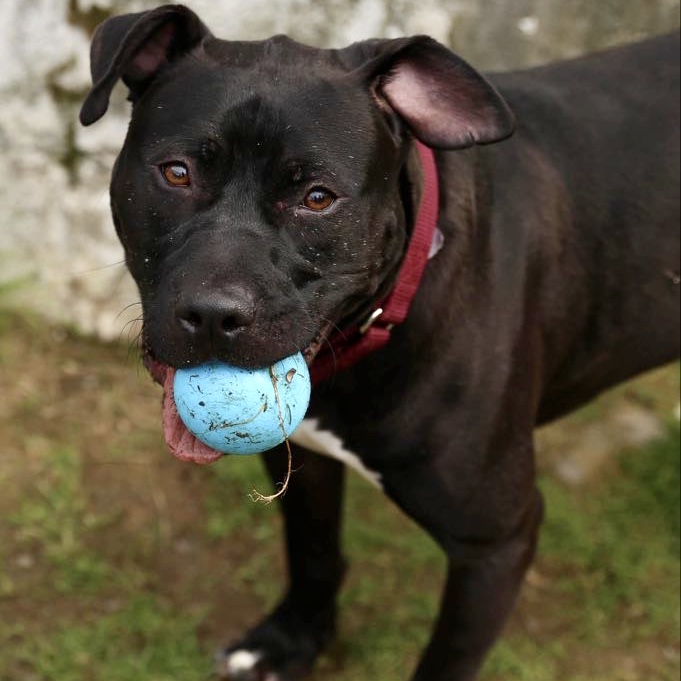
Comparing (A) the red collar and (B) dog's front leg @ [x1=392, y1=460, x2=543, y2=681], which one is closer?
(A) the red collar

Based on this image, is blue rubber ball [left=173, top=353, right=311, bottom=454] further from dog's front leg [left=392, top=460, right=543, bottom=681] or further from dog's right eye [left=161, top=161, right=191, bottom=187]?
dog's front leg [left=392, top=460, right=543, bottom=681]

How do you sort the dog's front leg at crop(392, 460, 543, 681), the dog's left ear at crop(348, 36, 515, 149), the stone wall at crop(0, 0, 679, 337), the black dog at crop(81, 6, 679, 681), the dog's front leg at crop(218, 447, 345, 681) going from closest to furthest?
the black dog at crop(81, 6, 679, 681) → the dog's left ear at crop(348, 36, 515, 149) → the dog's front leg at crop(392, 460, 543, 681) → the dog's front leg at crop(218, 447, 345, 681) → the stone wall at crop(0, 0, 679, 337)

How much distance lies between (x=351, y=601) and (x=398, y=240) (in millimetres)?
1467

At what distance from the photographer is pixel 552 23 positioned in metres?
3.80

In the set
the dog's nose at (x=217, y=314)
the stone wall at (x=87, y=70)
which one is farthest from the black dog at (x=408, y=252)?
the stone wall at (x=87, y=70)

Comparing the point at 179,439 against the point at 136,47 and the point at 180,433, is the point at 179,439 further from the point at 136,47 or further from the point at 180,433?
the point at 136,47

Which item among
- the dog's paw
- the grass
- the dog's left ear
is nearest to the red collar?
the dog's left ear

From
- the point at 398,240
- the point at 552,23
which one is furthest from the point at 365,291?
the point at 552,23

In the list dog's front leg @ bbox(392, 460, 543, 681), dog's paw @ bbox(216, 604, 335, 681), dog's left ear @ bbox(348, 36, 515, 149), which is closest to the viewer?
dog's left ear @ bbox(348, 36, 515, 149)

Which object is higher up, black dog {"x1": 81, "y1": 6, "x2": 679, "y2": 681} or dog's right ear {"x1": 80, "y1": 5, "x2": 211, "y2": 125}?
dog's right ear {"x1": 80, "y1": 5, "x2": 211, "y2": 125}

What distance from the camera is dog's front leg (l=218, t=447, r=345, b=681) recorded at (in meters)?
3.09

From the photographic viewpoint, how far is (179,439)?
2234mm

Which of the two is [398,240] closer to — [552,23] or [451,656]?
[451,656]

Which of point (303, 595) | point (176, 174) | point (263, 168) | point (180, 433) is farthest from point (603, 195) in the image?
point (303, 595)
